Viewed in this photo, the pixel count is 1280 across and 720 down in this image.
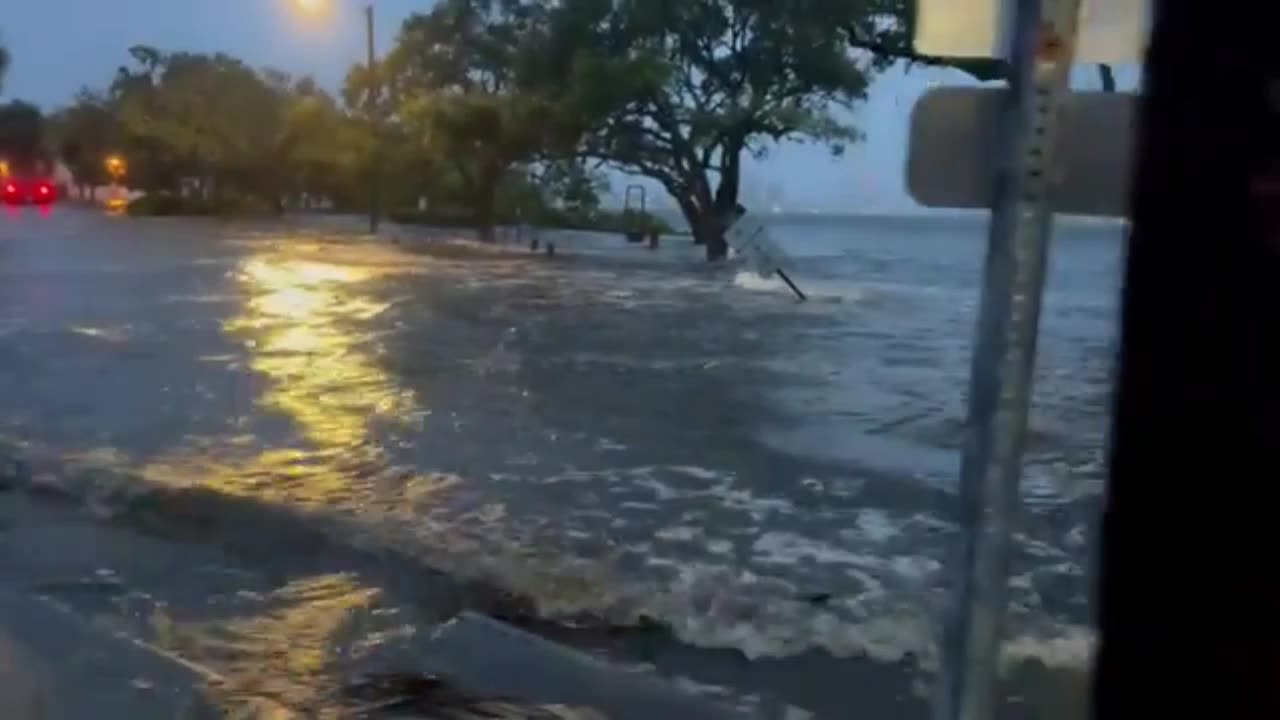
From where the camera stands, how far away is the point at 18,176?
70.9 m

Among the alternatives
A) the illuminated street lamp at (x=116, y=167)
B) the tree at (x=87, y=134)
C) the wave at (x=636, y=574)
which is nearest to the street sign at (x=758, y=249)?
the wave at (x=636, y=574)

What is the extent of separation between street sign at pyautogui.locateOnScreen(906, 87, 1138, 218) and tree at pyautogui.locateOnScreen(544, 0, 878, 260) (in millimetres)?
29430

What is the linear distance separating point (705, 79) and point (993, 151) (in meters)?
32.3

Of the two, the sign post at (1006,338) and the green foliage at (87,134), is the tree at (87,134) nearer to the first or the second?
the green foliage at (87,134)

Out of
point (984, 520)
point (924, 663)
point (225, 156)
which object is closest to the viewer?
point (984, 520)

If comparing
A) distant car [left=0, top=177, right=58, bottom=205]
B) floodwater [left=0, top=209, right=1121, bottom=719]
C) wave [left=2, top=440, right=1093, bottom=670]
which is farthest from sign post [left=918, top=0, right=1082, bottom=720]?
distant car [left=0, top=177, right=58, bottom=205]

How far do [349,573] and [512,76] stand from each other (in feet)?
108

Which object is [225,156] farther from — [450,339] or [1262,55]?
[1262,55]

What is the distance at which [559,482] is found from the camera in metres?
9.20

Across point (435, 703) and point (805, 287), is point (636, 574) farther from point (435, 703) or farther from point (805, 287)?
point (805, 287)

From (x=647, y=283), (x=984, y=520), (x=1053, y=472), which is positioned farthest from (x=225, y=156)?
(x=984, y=520)

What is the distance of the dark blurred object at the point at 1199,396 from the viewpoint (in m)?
2.18

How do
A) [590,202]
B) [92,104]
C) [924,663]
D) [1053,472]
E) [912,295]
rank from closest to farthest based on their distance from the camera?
[924,663] → [1053,472] → [912,295] → [590,202] → [92,104]

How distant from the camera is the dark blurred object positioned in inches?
85.7
